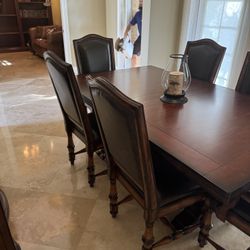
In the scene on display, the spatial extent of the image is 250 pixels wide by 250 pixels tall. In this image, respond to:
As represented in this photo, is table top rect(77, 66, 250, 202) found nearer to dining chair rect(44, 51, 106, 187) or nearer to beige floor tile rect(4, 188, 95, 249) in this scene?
dining chair rect(44, 51, 106, 187)

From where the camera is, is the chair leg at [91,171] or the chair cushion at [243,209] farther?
the chair leg at [91,171]

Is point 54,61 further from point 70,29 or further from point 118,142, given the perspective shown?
point 70,29

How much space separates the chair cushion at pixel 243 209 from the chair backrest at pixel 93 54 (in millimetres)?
1781

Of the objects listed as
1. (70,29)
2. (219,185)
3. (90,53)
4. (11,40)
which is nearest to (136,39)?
(70,29)

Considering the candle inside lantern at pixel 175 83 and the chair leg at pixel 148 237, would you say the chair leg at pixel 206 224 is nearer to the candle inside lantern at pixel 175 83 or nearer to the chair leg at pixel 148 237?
the chair leg at pixel 148 237

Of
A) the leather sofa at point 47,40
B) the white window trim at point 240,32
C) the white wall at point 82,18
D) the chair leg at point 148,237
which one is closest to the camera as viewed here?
the chair leg at point 148,237

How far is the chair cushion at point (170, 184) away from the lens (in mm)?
1174

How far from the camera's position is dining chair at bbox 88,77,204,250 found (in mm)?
909

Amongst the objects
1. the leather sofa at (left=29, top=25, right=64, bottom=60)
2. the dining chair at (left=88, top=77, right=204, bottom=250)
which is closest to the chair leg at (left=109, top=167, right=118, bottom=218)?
the dining chair at (left=88, top=77, right=204, bottom=250)

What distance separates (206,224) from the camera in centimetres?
140

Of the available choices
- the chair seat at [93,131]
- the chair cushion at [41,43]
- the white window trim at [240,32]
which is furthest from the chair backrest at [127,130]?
the chair cushion at [41,43]

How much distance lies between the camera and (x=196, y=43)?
2.24 m

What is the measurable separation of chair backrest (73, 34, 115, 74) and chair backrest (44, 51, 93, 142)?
71cm

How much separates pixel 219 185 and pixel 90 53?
1.88m
